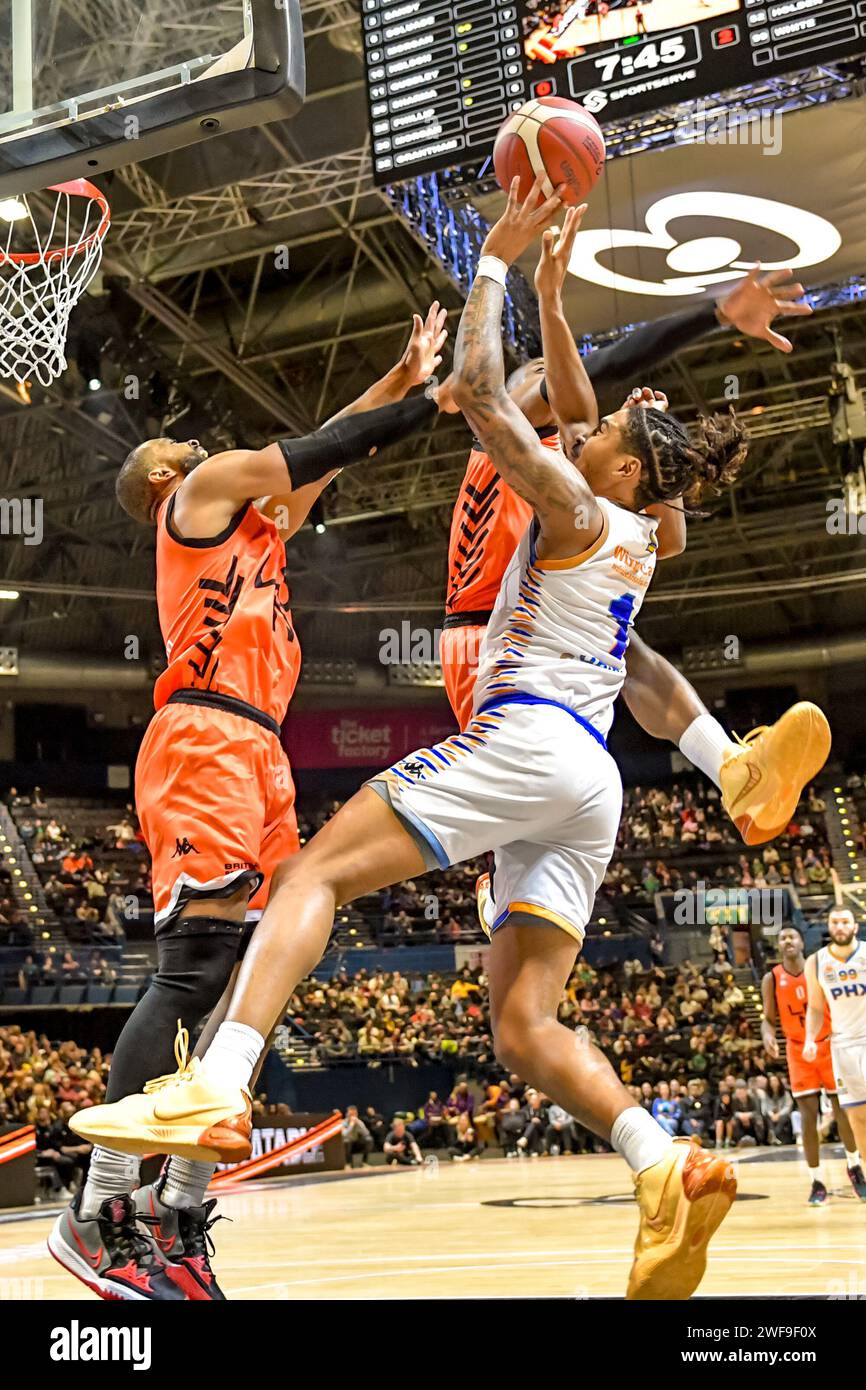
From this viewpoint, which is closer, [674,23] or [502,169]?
[502,169]

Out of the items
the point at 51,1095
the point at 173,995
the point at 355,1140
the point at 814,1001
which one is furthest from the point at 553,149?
the point at 355,1140

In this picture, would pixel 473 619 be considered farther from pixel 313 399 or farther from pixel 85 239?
pixel 313 399

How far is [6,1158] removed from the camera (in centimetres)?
1089

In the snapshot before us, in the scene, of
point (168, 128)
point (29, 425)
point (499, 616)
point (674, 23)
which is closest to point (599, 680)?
point (499, 616)

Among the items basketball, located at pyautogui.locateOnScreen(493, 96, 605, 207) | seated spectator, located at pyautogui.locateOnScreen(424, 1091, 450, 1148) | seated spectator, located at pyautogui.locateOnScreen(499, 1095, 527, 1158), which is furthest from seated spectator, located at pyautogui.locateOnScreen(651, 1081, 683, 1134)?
basketball, located at pyautogui.locateOnScreen(493, 96, 605, 207)

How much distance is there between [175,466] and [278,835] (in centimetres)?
130

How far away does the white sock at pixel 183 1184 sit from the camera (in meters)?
3.54

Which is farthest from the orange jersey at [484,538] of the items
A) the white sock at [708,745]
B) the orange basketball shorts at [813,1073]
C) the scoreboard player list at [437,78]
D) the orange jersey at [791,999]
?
the orange jersey at [791,999]

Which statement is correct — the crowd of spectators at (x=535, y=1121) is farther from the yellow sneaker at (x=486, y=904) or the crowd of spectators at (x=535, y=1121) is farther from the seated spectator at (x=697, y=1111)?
the yellow sneaker at (x=486, y=904)

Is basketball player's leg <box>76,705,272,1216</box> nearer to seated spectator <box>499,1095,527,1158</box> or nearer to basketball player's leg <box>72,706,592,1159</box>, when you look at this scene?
basketball player's leg <box>72,706,592,1159</box>

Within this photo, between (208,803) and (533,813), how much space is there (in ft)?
3.16

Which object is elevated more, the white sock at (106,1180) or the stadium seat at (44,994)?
the white sock at (106,1180)

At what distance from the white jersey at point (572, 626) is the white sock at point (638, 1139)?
99cm
